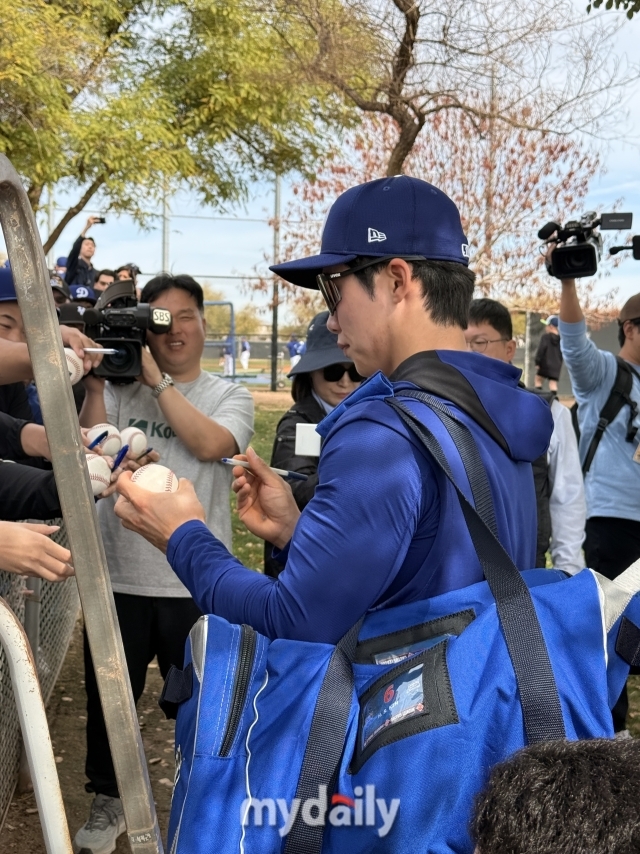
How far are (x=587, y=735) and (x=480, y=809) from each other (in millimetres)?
335

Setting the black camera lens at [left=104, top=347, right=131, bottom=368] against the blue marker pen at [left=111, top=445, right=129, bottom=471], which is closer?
the blue marker pen at [left=111, top=445, right=129, bottom=471]

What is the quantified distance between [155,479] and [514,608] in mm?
816

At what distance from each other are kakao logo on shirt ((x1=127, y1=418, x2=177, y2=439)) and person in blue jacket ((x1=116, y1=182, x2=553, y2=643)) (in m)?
1.61

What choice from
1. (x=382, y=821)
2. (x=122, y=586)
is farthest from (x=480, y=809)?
(x=122, y=586)

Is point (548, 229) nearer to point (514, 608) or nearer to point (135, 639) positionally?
point (135, 639)

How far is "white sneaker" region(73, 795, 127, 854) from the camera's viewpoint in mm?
3314

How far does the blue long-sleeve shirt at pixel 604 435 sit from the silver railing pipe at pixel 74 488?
3.49 m

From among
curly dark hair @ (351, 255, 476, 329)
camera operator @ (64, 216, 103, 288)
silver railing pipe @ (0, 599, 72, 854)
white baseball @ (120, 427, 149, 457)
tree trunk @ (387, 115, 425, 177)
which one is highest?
tree trunk @ (387, 115, 425, 177)

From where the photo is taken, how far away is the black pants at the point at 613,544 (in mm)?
4391

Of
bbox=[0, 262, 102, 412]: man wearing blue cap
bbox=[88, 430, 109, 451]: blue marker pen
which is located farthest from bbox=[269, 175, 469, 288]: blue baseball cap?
bbox=[88, 430, 109, 451]: blue marker pen

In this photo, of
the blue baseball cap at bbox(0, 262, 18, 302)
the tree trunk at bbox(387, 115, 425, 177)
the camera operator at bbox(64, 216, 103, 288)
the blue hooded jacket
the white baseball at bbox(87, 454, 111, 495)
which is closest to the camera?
the blue hooded jacket

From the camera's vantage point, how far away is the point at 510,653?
1.34 m

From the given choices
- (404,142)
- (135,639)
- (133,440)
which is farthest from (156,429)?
(404,142)

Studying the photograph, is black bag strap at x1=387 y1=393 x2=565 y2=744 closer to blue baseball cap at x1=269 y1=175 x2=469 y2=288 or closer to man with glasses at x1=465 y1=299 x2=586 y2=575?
blue baseball cap at x1=269 y1=175 x2=469 y2=288
